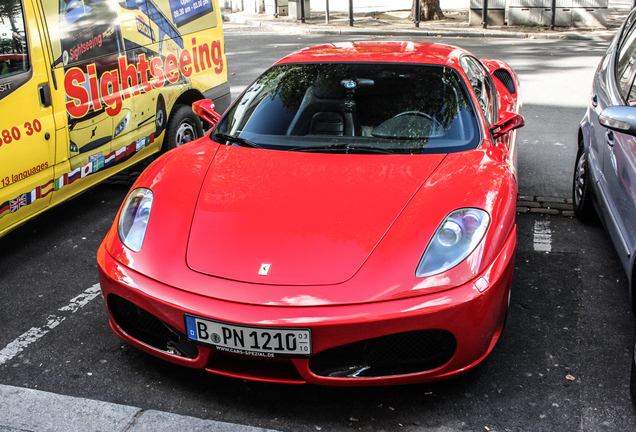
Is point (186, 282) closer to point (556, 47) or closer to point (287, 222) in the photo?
point (287, 222)

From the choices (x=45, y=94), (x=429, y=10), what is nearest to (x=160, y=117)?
(x=45, y=94)

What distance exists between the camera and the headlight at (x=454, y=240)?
2490mm

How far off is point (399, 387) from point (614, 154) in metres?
1.80

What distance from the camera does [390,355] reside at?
245 centimetres

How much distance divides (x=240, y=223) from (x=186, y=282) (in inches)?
15.1

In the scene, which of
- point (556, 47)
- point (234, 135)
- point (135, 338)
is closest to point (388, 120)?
point (234, 135)

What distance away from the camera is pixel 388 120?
3.46 m

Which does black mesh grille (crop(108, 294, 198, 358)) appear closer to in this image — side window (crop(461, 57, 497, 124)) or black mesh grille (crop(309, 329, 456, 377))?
black mesh grille (crop(309, 329, 456, 377))

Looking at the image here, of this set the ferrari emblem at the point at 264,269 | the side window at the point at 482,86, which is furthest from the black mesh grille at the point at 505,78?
the ferrari emblem at the point at 264,269

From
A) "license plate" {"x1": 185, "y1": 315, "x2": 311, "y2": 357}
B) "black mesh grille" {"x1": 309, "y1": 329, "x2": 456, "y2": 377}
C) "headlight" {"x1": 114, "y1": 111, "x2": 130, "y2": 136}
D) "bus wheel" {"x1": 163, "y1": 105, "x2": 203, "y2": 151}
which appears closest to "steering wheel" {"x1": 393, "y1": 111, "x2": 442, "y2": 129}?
"black mesh grille" {"x1": 309, "y1": 329, "x2": 456, "y2": 377}

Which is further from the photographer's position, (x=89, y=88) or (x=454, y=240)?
(x=89, y=88)

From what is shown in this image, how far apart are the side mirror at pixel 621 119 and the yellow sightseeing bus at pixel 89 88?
328cm

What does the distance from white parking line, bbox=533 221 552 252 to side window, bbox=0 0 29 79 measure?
348cm

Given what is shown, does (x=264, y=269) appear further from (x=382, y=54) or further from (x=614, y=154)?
A: (x=614, y=154)
